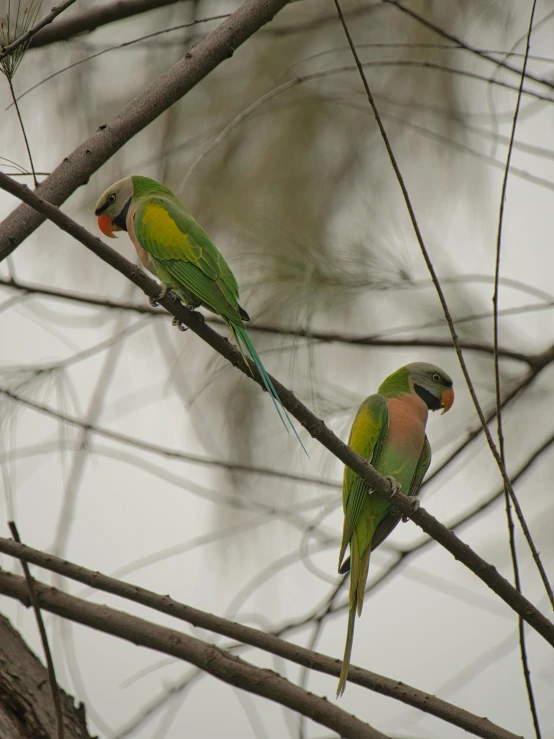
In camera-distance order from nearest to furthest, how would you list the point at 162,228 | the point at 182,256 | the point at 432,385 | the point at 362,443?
1. the point at 182,256
2. the point at 162,228
3. the point at 362,443
4. the point at 432,385

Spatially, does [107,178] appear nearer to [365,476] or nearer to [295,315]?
[295,315]

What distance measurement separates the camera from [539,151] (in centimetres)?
237

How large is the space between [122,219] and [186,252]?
604 mm

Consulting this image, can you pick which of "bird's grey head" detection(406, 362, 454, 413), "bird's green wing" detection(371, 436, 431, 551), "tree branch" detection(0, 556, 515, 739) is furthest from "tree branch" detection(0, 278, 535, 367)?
"tree branch" detection(0, 556, 515, 739)

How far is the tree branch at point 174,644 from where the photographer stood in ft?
5.65

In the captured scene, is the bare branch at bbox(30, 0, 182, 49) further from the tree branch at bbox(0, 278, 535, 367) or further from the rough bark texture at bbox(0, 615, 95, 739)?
the rough bark texture at bbox(0, 615, 95, 739)

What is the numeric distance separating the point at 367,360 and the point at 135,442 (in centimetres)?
125

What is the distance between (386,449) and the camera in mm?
2551

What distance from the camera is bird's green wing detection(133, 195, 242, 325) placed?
208cm

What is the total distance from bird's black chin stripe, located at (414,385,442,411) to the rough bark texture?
1542 mm

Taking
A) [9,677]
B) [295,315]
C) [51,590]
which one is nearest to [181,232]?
[295,315]

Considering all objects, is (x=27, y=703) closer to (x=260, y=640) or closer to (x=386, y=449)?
(x=260, y=640)

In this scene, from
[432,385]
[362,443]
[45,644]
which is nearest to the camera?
[45,644]

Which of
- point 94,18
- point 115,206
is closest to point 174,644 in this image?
point 115,206
